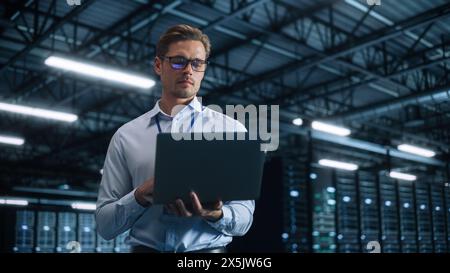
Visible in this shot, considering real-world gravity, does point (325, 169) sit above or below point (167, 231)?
above

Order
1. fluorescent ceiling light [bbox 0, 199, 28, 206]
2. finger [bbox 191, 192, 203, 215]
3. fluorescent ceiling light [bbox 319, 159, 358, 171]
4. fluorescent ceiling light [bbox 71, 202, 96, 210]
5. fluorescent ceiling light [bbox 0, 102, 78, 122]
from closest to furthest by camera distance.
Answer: finger [bbox 191, 192, 203, 215]
fluorescent ceiling light [bbox 0, 102, 78, 122]
fluorescent ceiling light [bbox 319, 159, 358, 171]
fluorescent ceiling light [bbox 0, 199, 28, 206]
fluorescent ceiling light [bbox 71, 202, 96, 210]

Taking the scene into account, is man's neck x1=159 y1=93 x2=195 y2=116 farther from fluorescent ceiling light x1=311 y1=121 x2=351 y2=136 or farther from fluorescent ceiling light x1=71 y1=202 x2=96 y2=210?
fluorescent ceiling light x1=71 y1=202 x2=96 y2=210

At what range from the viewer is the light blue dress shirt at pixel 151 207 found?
157 cm

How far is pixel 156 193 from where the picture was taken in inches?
54.7

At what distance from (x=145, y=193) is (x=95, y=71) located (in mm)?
5960

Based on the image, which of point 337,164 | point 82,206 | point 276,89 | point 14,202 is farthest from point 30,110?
point 82,206

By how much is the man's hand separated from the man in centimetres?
2

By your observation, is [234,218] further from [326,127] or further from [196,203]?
[326,127]

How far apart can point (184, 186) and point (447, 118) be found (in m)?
18.3

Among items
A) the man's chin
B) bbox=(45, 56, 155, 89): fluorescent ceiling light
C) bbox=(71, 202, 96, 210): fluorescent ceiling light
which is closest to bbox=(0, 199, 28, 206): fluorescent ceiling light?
bbox=(71, 202, 96, 210): fluorescent ceiling light

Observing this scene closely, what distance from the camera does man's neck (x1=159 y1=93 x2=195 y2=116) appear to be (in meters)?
1.70

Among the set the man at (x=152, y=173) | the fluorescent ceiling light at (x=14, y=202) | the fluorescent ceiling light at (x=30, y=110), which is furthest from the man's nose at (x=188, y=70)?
the fluorescent ceiling light at (x=14, y=202)
